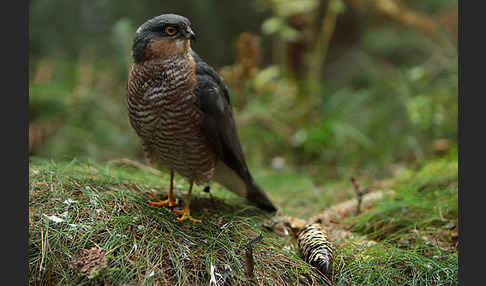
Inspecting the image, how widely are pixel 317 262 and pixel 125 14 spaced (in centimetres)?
553

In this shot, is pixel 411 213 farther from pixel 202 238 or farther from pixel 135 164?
pixel 135 164

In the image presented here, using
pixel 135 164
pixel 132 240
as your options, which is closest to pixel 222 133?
pixel 132 240

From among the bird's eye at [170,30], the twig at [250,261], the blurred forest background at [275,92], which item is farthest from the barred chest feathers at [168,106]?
the blurred forest background at [275,92]

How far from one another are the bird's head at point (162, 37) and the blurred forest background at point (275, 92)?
85.8 inches

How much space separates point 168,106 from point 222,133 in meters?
0.45

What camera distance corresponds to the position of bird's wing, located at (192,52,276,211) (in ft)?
9.24

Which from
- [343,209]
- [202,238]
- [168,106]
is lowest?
[343,209]

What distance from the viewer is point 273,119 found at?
234 inches

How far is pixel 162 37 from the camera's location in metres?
2.71

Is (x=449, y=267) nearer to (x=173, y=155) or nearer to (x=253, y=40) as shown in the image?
(x=173, y=155)

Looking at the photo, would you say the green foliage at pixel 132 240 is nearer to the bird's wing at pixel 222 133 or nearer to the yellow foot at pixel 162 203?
the yellow foot at pixel 162 203

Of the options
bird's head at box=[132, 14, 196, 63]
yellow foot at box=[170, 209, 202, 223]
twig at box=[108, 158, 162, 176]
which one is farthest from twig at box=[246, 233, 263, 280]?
twig at box=[108, 158, 162, 176]

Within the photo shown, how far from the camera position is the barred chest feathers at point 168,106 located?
8.90 ft

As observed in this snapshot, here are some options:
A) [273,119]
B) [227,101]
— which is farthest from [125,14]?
[227,101]
